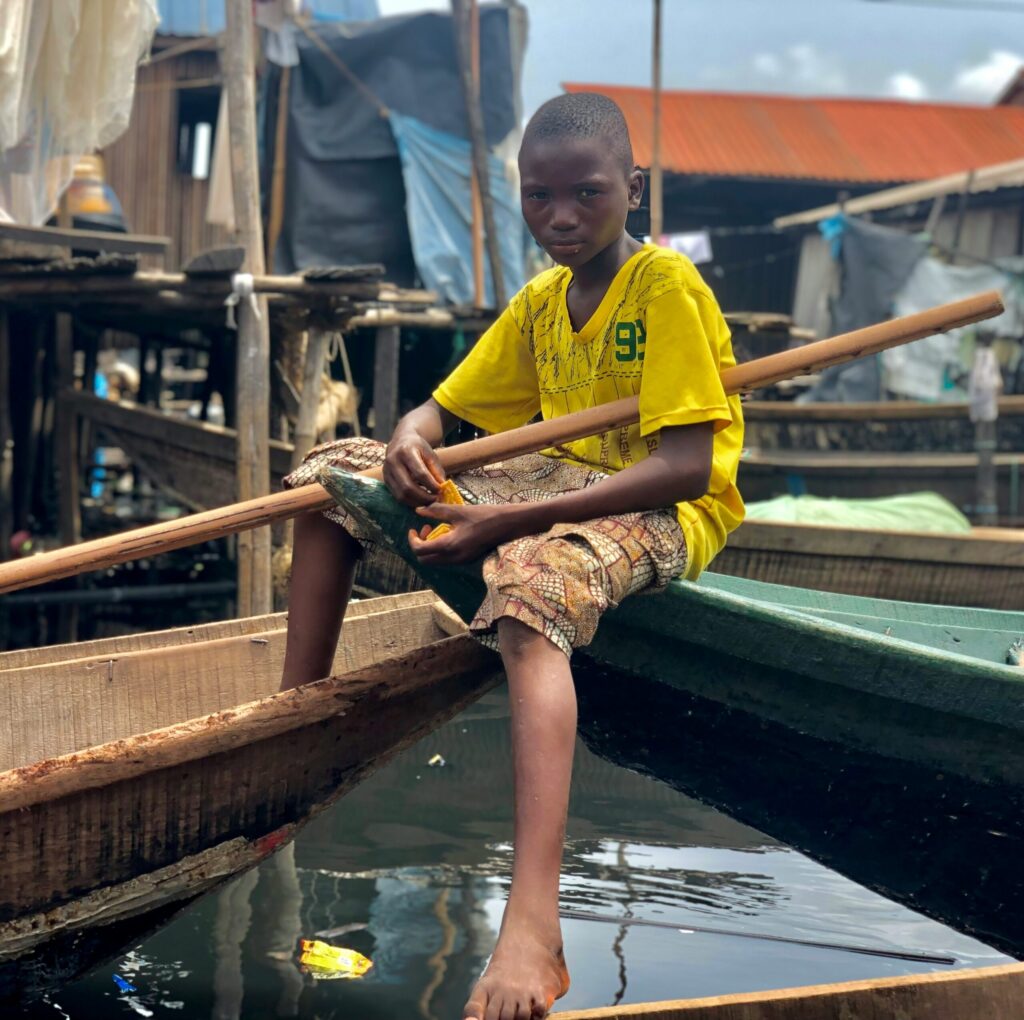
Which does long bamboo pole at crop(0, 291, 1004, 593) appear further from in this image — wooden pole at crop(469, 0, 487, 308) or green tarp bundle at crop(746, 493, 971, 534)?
wooden pole at crop(469, 0, 487, 308)

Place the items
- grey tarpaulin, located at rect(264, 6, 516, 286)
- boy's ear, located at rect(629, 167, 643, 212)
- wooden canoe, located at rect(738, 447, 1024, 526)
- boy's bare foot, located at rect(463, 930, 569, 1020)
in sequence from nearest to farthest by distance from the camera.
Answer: boy's bare foot, located at rect(463, 930, 569, 1020) → boy's ear, located at rect(629, 167, 643, 212) → wooden canoe, located at rect(738, 447, 1024, 526) → grey tarpaulin, located at rect(264, 6, 516, 286)

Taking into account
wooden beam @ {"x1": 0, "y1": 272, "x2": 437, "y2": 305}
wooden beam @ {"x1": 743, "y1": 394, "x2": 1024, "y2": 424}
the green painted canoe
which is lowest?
the green painted canoe

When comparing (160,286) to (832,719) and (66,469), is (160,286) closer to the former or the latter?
(66,469)

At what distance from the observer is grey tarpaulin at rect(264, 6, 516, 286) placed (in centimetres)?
984

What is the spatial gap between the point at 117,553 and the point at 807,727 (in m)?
1.34

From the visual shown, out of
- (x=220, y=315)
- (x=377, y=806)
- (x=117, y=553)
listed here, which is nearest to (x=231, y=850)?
(x=117, y=553)

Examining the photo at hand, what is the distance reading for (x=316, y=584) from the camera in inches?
92.3

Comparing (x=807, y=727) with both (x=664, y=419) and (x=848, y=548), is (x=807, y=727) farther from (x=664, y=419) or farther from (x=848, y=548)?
(x=848, y=548)

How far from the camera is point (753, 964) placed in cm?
291

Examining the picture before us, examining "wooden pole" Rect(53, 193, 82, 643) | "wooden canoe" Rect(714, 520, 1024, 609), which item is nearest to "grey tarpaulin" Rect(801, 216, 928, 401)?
"wooden canoe" Rect(714, 520, 1024, 609)

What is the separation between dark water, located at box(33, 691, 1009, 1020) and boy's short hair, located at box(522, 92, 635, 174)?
69.8 inches

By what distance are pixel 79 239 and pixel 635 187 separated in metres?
3.74

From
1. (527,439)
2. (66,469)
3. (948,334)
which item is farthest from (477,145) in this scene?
(527,439)

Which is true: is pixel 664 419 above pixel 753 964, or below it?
above
